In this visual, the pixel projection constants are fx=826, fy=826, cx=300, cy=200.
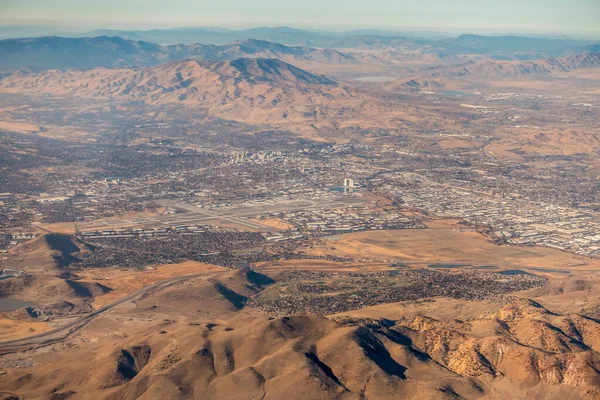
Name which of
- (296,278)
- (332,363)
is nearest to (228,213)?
(296,278)

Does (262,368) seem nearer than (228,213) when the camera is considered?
Yes

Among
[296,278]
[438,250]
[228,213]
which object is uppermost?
[296,278]

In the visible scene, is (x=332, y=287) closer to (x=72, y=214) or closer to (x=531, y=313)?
(x=531, y=313)

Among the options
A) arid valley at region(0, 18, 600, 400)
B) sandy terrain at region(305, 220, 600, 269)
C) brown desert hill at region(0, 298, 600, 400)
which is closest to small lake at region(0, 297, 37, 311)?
arid valley at region(0, 18, 600, 400)

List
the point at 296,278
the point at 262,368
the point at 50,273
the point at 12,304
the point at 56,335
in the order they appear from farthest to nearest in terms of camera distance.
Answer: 1. the point at 296,278
2. the point at 50,273
3. the point at 12,304
4. the point at 56,335
5. the point at 262,368

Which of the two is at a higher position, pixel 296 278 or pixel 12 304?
pixel 296 278

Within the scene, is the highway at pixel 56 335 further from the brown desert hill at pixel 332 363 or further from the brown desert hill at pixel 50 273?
the brown desert hill at pixel 50 273

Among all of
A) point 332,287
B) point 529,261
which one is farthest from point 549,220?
point 332,287

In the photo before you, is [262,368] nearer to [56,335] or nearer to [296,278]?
[56,335]
